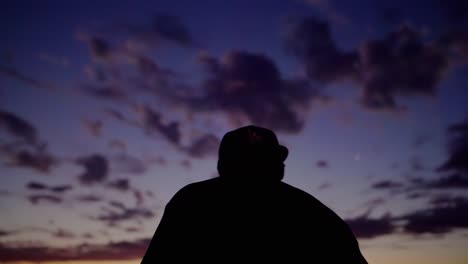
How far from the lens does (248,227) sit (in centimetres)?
425

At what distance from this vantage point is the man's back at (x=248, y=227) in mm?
4234

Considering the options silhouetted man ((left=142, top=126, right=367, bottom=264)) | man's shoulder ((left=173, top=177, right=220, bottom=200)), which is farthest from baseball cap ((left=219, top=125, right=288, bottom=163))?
man's shoulder ((left=173, top=177, right=220, bottom=200))

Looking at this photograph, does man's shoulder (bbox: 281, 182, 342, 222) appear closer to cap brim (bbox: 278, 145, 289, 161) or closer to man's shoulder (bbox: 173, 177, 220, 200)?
cap brim (bbox: 278, 145, 289, 161)

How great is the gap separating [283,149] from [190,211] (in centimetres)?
121

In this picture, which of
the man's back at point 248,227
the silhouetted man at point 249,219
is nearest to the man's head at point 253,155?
the silhouetted man at point 249,219

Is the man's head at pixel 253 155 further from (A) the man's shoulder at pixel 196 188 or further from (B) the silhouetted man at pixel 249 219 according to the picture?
(A) the man's shoulder at pixel 196 188

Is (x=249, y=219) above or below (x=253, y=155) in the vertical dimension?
below

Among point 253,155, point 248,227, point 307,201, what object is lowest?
point 248,227

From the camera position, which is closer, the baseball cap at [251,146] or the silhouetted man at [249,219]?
the silhouetted man at [249,219]

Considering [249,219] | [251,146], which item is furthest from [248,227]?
[251,146]

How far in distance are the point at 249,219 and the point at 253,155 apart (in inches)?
26.4

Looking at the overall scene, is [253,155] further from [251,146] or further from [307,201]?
[307,201]

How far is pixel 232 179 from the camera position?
4426 mm

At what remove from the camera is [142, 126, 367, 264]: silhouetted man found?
13.9ft
